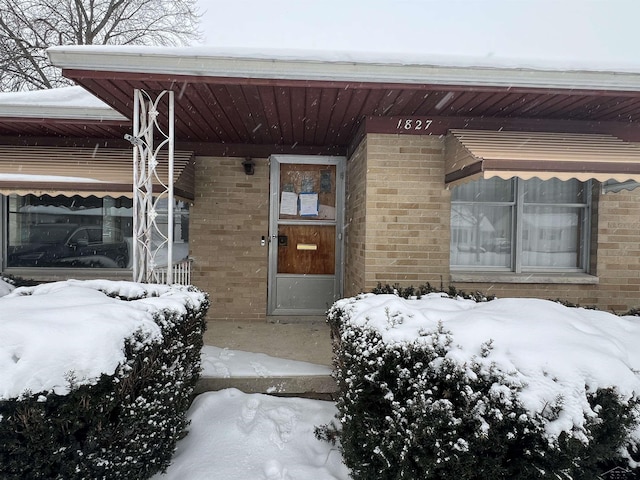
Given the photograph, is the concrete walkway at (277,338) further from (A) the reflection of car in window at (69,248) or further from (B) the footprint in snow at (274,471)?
(A) the reflection of car in window at (69,248)

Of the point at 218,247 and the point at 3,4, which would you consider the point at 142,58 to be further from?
the point at 3,4

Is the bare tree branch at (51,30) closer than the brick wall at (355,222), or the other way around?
the brick wall at (355,222)

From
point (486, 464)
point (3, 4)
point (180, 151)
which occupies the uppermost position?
point (3, 4)

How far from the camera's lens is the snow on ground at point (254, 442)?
93.9 inches

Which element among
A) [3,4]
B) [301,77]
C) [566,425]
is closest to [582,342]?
[566,425]

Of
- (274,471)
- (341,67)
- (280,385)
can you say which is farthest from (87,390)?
(341,67)

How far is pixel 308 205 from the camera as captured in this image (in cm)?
590

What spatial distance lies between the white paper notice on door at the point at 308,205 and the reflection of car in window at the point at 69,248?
2845 millimetres

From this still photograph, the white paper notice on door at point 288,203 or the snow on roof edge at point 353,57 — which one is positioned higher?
the snow on roof edge at point 353,57

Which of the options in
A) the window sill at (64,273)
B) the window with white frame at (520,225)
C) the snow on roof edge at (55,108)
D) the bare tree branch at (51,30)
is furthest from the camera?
the bare tree branch at (51,30)

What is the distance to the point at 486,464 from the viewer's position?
170 centimetres

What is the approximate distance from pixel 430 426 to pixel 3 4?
17.2 m

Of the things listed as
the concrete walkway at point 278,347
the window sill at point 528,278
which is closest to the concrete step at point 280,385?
the concrete walkway at point 278,347

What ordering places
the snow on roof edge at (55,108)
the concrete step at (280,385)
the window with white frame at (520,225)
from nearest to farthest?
the concrete step at (280,385) < the snow on roof edge at (55,108) < the window with white frame at (520,225)
